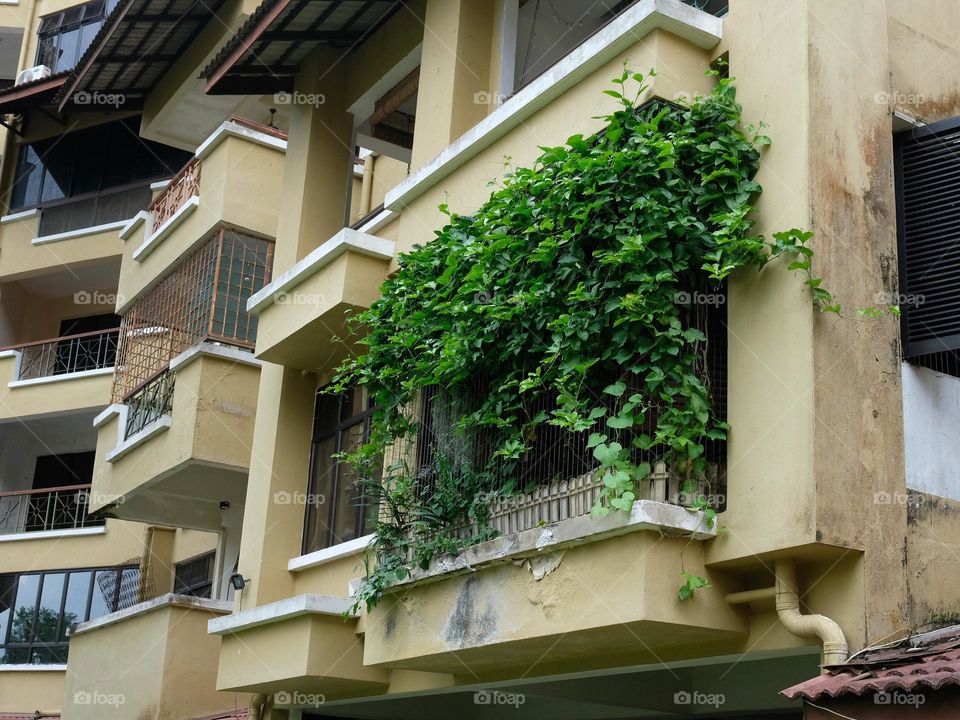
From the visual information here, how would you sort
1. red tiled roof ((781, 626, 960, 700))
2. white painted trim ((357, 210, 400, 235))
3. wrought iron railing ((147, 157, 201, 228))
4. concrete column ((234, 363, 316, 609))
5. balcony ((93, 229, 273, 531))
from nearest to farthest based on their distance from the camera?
red tiled roof ((781, 626, 960, 700)), white painted trim ((357, 210, 400, 235)), concrete column ((234, 363, 316, 609)), balcony ((93, 229, 273, 531)), wrought iron railing ((147, 157, 201, 228))

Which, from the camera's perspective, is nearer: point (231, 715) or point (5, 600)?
point (231, 715)

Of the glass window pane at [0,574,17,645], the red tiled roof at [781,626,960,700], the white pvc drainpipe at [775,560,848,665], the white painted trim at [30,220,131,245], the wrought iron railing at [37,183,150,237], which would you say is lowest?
the red tiled roof at [781,626,960,700]

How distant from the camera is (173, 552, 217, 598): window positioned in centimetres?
1975

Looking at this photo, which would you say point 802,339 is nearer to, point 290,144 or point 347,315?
point 347,315

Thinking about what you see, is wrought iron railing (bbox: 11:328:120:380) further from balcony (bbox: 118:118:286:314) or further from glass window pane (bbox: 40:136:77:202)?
balcony (bbox: 118:118:286:314)

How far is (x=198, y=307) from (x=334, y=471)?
4.57 m

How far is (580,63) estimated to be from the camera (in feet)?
29.9

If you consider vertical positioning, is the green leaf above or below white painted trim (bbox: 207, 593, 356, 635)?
above

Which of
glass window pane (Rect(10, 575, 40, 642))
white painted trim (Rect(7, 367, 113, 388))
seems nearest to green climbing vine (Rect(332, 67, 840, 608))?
white painted trim (Rect(7, 367, 113, 388))

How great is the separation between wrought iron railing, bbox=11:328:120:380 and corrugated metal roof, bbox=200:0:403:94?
1261 cm

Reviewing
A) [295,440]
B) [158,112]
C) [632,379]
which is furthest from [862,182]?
[158,112]

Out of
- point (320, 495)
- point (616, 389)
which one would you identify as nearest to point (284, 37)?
point (320, 495)

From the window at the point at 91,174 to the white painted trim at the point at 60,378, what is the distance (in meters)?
3.71

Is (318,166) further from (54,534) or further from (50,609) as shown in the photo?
(50,609)
